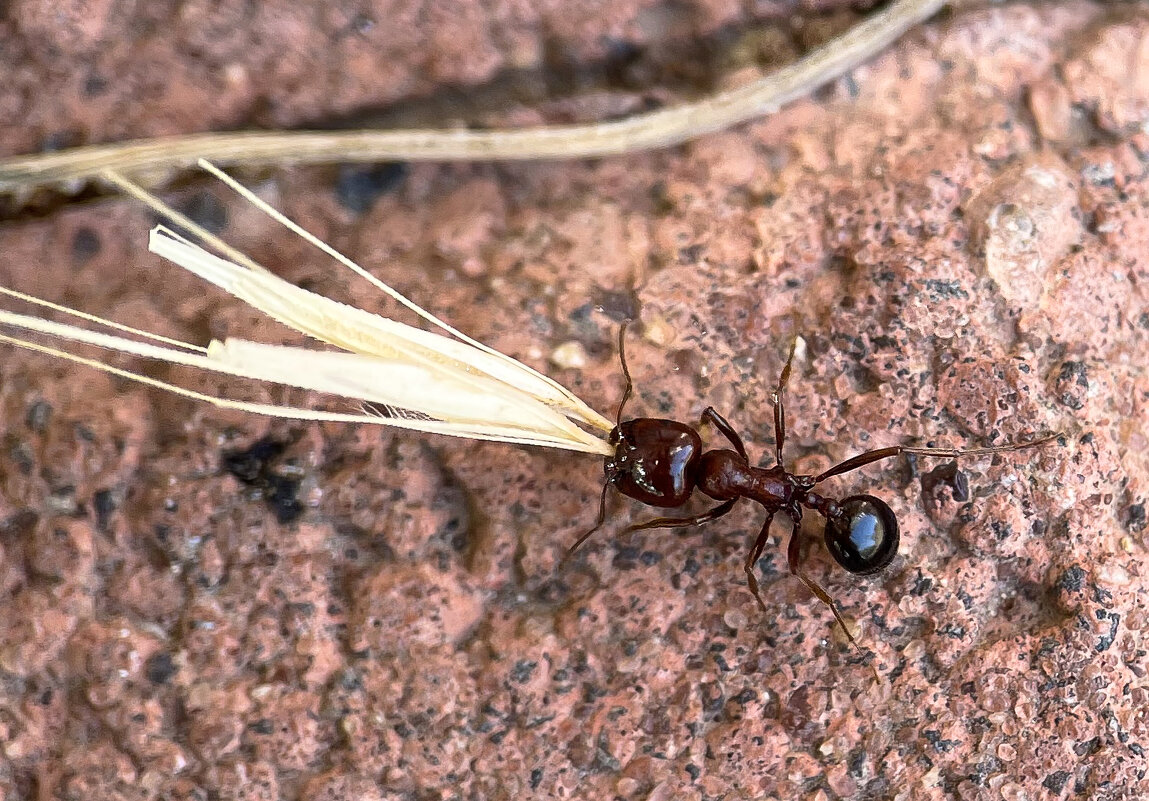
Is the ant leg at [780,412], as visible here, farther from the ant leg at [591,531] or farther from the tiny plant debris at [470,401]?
the ant leg at [591,531]

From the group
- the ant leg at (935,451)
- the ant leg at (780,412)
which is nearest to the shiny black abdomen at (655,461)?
the ant leg at (780,412)

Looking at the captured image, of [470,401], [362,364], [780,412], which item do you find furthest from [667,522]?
[362,364]

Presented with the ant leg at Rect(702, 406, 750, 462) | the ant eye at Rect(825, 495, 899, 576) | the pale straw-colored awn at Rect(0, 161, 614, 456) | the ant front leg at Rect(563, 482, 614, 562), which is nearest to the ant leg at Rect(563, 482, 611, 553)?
the ant front leg at Rect(563, 482, 614, 562)

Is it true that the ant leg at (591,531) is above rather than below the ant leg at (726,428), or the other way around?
below

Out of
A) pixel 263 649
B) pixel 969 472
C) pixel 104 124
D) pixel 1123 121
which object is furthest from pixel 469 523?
pixel 1123 121

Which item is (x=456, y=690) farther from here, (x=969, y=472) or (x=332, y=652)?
(x=969, y=472)

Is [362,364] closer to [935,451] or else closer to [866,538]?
[866,538]
